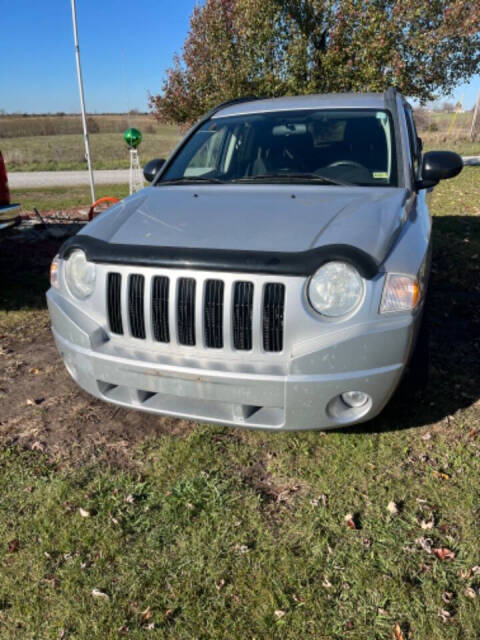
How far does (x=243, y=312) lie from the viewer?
7.79 ft

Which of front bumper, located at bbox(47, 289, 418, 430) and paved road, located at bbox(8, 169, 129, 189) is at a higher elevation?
front bumper, located at bbox(47, 289, 418, 430)

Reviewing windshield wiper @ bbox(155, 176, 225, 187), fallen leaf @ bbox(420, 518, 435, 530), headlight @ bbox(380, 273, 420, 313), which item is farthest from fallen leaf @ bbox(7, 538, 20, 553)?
windshield wiper @ bbox(155, 176, 225, 187)

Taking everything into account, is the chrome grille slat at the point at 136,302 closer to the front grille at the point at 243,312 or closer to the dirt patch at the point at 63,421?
the front grille at the point at 243,312

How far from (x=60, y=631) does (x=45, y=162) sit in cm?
2998

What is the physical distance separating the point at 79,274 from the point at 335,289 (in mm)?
1380

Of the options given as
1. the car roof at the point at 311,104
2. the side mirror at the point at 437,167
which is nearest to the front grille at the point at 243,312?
the side mirror at the point at 437,167

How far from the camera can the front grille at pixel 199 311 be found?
7.72ft

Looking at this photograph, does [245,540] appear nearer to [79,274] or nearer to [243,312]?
[243,312]

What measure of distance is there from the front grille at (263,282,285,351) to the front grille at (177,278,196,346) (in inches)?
13.9

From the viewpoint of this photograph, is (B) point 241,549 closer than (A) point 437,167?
Yes

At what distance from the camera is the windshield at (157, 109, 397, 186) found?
343cm

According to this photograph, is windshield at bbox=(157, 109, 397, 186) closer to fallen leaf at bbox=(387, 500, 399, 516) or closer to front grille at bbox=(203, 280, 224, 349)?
front grille at bbox=(203, 280, 224, 349)

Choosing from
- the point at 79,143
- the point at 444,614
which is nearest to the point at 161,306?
the point at 444,614

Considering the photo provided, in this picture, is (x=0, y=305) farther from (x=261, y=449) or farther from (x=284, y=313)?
(x=284, y=313)
